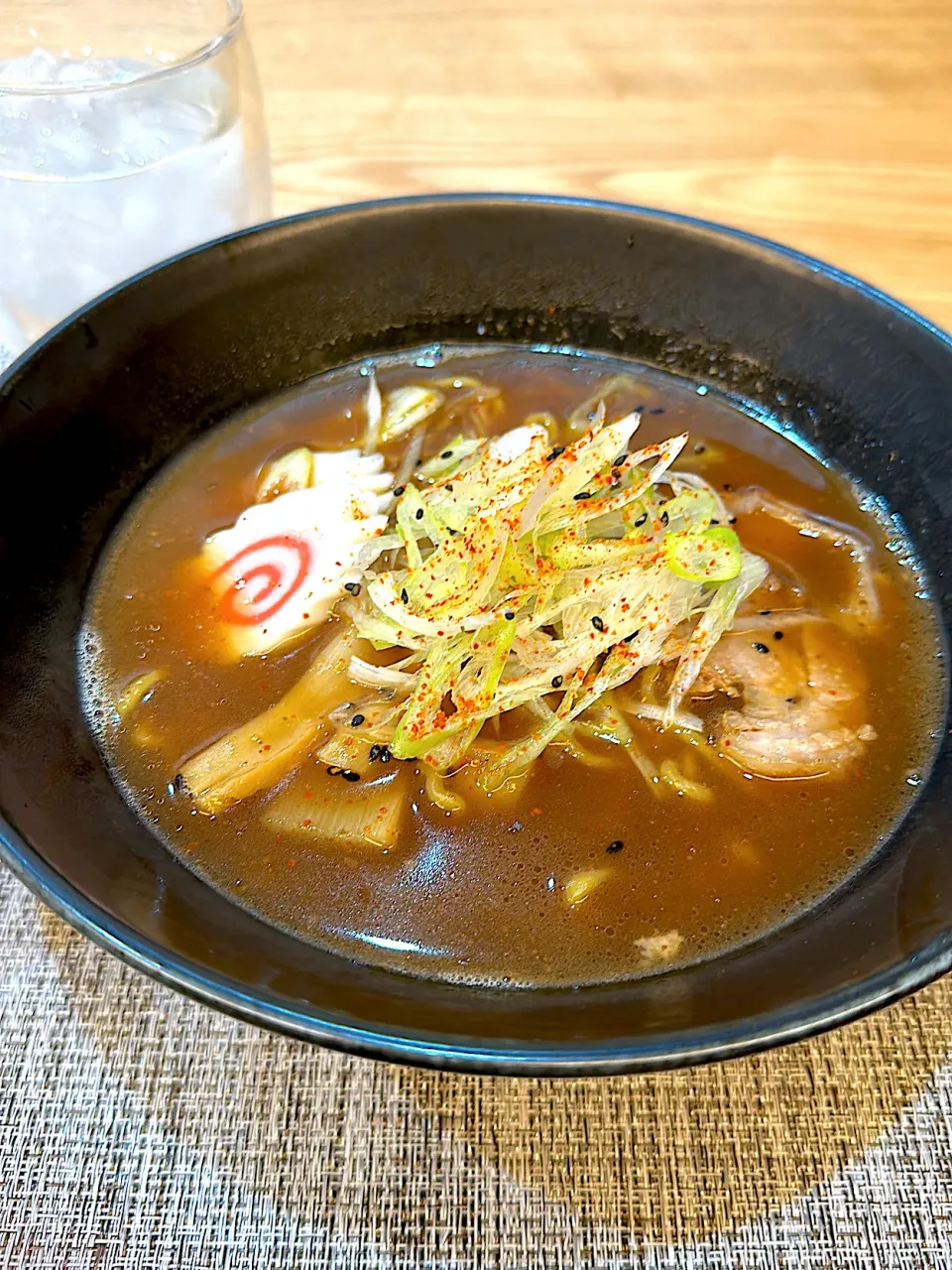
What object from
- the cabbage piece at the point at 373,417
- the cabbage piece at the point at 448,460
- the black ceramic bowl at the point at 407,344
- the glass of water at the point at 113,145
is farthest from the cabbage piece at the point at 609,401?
the glass of water at the point at 113,145

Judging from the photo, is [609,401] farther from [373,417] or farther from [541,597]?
[541,597]

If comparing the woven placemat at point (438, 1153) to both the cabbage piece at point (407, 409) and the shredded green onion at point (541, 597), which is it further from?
the cabbage piece at point (407, 409)

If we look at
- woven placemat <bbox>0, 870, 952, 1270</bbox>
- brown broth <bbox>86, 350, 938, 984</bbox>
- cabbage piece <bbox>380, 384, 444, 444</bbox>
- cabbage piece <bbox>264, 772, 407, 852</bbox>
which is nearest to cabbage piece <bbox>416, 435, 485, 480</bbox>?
Result: cabbage piece <bbox>380, 384, 444, 444</bbox>

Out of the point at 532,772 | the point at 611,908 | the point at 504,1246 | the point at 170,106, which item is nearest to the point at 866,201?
the point at 170,106

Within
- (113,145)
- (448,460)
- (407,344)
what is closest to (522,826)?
(448,460)

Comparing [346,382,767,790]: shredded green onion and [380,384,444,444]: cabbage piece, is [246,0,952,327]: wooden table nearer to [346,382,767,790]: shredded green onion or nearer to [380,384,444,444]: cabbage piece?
[380,384,444,444]: cabbage piece

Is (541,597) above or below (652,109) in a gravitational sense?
below

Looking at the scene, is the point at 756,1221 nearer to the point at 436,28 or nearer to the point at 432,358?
the point at 432,358
